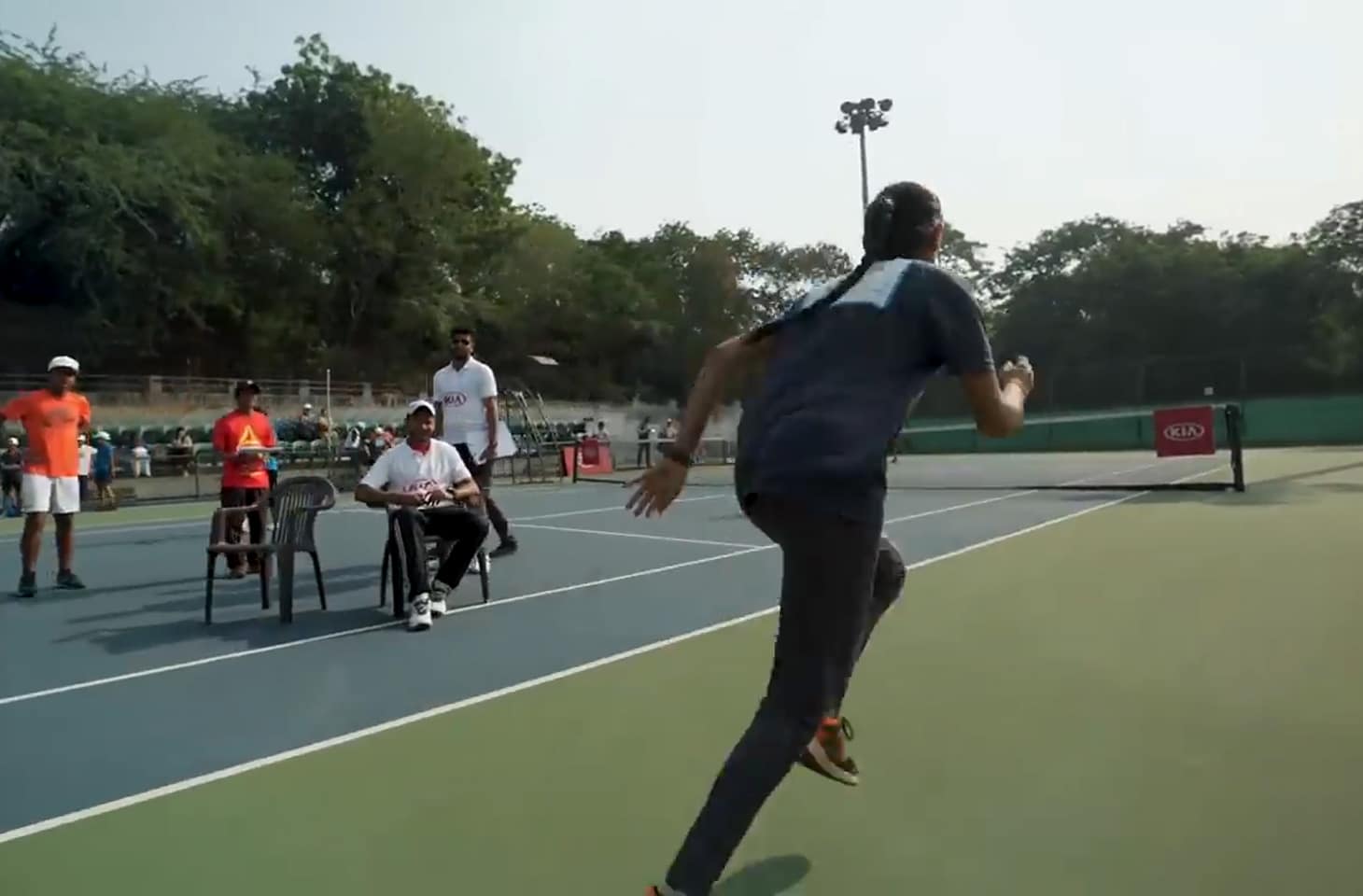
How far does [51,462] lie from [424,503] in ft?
10.3

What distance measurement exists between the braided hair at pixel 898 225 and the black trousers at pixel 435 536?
3738 millimetres

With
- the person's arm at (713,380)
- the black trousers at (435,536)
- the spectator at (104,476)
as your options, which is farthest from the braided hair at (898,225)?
the spectator at (104,476)

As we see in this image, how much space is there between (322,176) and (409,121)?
4.99 metres

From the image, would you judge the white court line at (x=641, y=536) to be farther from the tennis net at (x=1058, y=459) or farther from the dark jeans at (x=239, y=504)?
the dark jeans at (x=239, y=504)

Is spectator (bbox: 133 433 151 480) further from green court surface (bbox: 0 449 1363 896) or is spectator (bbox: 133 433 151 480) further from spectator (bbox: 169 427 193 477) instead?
green court surface (bbox: 0 449 1363 896)

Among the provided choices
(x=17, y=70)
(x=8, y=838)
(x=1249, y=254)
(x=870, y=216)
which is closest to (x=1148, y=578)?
(x=870, y=216)

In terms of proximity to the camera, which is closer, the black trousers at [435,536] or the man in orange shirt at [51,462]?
the black trousers at [435,536]

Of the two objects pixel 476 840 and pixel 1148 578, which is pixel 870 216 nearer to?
pixel 476 840

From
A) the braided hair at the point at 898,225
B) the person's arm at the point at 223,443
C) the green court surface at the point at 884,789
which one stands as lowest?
the green court surface at the point at 884,789

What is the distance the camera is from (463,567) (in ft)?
19.8

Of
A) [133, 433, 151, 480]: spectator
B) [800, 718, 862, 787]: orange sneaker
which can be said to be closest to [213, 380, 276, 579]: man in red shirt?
[800, 718, 862, 787]: orange sneaker

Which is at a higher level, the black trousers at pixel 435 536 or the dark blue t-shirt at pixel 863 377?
the dark blue t-shirt at pixel 863 377

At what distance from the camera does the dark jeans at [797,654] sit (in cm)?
219

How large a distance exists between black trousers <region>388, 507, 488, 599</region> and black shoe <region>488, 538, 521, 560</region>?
2.50 meters
